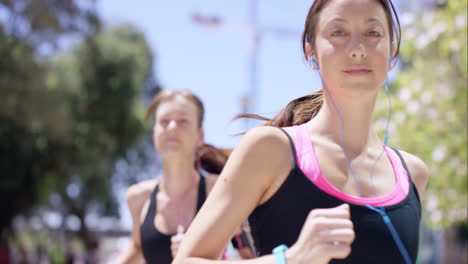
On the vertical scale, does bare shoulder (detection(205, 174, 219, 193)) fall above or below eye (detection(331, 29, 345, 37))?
below

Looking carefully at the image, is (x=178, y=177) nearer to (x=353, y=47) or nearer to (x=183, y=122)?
(x=183, y=122)

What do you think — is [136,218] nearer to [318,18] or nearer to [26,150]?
[318,18]

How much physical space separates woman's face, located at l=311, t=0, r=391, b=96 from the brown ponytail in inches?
16.0

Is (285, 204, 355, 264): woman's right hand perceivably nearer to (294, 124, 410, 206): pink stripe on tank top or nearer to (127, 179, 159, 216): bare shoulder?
(294, 124, 410, 206): pink stripe on tank top

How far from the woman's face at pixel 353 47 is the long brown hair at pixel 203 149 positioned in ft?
6.78

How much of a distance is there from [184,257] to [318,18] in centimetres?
80

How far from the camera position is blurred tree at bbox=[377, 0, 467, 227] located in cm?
796

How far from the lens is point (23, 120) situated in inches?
672

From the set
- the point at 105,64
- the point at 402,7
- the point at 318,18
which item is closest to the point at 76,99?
the point at 105,64

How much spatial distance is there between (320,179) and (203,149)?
7.28ft

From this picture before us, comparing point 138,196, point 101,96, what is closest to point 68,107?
point 101,96

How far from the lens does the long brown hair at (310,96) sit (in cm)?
194

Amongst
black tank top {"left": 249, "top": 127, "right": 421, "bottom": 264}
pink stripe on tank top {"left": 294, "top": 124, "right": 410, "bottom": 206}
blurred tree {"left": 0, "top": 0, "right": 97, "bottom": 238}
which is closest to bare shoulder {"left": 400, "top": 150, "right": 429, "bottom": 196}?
pink stripe on tank top {"left": 294, "top": 124, "right": 410, "bottom": 206}

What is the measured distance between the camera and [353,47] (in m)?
1.78
